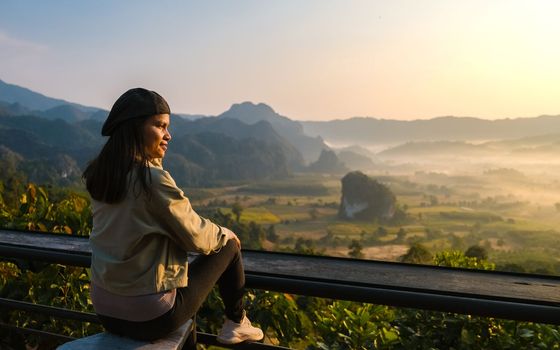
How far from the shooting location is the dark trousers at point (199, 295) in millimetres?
1725

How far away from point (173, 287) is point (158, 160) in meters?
0.49

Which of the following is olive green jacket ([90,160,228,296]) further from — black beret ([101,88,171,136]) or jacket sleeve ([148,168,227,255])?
black beret ([101,88,171,136])

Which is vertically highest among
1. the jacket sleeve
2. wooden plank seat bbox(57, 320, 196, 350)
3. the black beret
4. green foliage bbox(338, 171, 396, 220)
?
the black beret

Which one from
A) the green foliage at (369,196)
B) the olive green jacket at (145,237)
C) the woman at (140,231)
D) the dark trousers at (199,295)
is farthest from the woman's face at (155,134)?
the green foliage at (369,196)

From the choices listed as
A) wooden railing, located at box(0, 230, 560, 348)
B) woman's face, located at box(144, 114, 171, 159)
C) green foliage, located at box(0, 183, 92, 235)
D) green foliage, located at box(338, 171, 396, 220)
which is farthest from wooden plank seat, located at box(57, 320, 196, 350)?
green foliage, located at box(338, 171, 396, 220)

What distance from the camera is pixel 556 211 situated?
611 feet

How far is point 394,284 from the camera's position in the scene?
1727 millimetres

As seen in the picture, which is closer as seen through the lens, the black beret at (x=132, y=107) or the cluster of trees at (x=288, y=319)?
the black beret at (x=132, y=107)

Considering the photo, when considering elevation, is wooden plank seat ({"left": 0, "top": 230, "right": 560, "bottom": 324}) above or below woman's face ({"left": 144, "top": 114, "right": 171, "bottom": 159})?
below

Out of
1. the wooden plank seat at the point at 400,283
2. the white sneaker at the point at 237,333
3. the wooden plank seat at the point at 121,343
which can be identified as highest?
the wooden plank seat at the point at 400,283

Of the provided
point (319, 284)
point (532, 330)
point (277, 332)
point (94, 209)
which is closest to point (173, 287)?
point (94, 209)

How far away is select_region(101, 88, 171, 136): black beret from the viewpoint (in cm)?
177

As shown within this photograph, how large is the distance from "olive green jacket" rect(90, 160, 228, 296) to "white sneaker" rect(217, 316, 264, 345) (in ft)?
1.24

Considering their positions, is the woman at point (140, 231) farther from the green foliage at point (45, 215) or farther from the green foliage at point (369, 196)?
the green foliage at point (369, 196)
